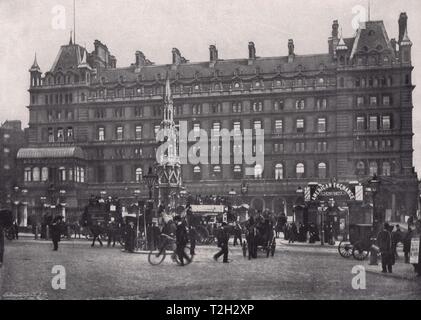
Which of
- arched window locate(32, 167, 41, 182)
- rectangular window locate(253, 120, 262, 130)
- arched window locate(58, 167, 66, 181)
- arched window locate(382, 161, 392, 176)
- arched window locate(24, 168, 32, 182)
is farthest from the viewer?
arched window locate(32, 167, 41, 182)

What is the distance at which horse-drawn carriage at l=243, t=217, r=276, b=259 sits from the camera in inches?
974

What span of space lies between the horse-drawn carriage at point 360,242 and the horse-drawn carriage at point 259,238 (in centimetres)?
322

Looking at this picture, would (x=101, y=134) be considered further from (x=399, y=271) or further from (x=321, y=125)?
(x=399, y=271)

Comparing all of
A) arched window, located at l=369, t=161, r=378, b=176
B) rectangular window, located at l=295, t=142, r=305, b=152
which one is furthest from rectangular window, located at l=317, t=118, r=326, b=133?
arched window, located at l=369, t=161, r=378, b=176

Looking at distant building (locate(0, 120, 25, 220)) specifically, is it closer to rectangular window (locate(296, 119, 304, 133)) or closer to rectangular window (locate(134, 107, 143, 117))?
rectangular window (locate(134, 107, 143, 117))

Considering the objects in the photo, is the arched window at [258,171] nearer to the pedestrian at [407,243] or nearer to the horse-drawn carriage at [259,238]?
the horse-drawn carriage at [259,238]

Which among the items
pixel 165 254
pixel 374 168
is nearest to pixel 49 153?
pixel 374 168

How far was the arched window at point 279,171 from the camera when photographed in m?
55.2

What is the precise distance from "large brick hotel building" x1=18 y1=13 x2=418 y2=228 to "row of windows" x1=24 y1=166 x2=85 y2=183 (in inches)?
6.9

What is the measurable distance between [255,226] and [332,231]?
832 centimetres

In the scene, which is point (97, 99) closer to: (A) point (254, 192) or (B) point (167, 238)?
(A) point (254, 192)

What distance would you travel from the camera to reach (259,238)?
2556 centimetres

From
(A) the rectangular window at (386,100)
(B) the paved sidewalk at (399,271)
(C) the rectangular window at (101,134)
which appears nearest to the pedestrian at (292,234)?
(B) the paved sidewalk at (399,271)

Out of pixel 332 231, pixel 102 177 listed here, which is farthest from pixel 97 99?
pixel 332 231
